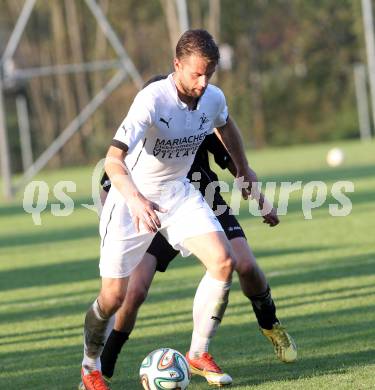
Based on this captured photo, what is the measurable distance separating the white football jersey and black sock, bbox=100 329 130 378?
97cm

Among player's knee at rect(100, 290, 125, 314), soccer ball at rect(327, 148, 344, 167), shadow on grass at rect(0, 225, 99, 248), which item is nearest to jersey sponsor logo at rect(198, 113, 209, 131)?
player's knee at rect(100, 290, 125, 314)

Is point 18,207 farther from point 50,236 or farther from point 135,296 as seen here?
point 135,296

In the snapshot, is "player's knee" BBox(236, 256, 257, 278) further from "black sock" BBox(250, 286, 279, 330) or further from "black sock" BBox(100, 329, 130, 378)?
"black sock" BBox(100, 329, 130, 378)

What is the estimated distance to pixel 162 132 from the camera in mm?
6422

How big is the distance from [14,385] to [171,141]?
175 cm

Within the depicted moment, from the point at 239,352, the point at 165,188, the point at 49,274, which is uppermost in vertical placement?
the point at 165,188

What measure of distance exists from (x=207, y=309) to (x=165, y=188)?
716mm

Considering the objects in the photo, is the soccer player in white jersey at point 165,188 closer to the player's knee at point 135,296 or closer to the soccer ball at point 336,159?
the player's knee at point 135,296

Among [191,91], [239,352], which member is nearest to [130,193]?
[191,91]

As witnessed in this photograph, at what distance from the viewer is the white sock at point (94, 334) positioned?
655cm

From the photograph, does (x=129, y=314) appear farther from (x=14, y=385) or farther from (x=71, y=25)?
(x=71, y=25)

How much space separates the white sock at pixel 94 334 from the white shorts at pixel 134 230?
28 cm

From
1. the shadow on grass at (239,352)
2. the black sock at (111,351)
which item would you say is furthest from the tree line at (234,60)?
the black sock at (111,351)

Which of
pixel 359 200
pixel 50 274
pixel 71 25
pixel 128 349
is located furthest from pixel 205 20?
pixel 128 349
